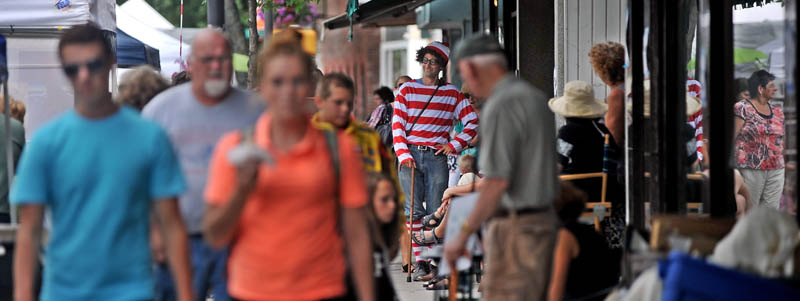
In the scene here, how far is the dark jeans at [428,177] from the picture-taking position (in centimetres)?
1115

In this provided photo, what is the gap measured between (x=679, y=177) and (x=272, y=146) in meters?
4.08

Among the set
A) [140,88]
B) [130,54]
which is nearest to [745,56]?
[140,88]

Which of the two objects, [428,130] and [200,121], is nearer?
[200,121]

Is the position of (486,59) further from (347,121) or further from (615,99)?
(615,99)

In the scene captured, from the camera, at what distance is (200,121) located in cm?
557

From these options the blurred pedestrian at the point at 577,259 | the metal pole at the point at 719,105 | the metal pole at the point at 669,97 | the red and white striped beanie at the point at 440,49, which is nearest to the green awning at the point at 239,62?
the red and white striped beanie at the point at 440,49

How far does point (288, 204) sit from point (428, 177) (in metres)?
6.79

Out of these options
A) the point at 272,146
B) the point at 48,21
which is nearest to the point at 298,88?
the point at 272,146

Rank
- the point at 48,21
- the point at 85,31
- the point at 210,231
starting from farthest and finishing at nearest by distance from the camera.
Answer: the point at 48,21 → the point at 85,31 → the point at 210,231

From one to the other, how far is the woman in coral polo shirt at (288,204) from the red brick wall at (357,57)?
30305 millimetres

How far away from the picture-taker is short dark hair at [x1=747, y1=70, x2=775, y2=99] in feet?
35.1

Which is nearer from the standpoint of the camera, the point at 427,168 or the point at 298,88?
the point at 298,88

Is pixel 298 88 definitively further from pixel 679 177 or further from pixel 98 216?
pixel 679 177

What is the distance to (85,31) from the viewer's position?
15.9 ft
